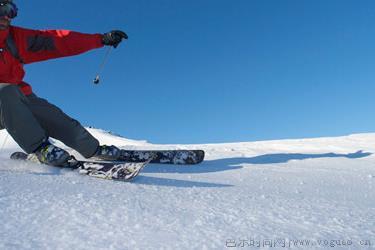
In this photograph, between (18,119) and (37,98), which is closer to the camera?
(18,119)

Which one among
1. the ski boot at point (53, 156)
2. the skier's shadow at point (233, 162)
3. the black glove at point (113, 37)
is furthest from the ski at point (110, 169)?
the black glove at point (113, 37)

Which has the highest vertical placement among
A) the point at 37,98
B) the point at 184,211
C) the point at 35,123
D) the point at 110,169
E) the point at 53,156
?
the point at 37,98

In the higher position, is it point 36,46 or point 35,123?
point 36,46

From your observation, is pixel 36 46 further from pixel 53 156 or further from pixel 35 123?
pixel 53 156

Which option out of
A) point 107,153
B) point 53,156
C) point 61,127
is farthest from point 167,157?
point 53,156

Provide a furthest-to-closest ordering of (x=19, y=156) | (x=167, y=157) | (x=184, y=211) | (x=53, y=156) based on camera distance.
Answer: (x=167, y=157) < (x=19, y=156) < (x=53, y=156) < (x=184, y=211)

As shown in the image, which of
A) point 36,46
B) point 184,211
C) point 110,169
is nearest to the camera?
point 184,211

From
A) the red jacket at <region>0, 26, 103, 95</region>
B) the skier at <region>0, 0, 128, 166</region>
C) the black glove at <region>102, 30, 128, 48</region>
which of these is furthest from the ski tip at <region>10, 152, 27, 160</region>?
the black glove at <region>102, 30, 128, 48</region>

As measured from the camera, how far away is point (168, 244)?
4.93 ft

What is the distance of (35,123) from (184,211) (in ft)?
7.23

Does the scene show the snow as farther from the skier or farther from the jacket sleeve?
the jacket sleeve

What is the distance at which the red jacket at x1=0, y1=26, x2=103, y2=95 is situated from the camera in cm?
390

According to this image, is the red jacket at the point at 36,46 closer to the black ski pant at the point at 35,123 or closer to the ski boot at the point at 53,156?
the black ski pant at the point at 35,123

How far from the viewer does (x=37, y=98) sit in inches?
165
